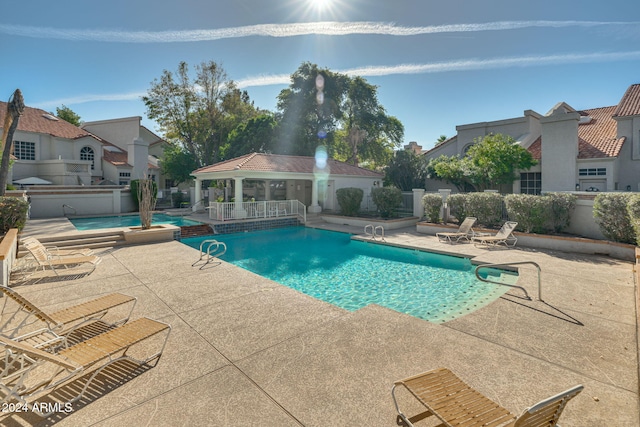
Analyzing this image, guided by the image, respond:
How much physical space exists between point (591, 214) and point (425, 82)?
55.5 feet

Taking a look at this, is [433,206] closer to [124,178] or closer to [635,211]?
[635,211]

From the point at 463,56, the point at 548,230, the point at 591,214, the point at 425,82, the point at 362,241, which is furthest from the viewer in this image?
the point at 425,82

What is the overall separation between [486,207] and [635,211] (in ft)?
17.4

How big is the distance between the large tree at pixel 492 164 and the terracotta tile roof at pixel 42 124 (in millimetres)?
34942

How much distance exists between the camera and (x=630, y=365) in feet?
12.1

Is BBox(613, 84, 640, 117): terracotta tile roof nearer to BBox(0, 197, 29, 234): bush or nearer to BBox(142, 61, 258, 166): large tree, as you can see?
BBox(0, 197, 29, 234): bush

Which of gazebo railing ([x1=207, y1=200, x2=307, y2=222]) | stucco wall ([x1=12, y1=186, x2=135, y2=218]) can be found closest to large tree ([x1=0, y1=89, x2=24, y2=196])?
gazebo railing ([x1=207, y1=200, x2=307, y2=222])

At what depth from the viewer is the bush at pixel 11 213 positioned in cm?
941

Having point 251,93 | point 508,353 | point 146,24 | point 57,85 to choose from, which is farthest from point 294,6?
point 251,93

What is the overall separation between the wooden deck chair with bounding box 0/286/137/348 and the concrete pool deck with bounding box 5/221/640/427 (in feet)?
1.91

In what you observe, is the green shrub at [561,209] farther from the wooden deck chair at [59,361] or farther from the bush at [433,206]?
the wooden deck chair at [59,361]

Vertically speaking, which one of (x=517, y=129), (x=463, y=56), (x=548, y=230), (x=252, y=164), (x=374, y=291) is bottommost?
(x=374, y=291)

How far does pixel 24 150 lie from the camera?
27.7 m

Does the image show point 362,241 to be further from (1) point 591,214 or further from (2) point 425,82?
(2) point 425,82
